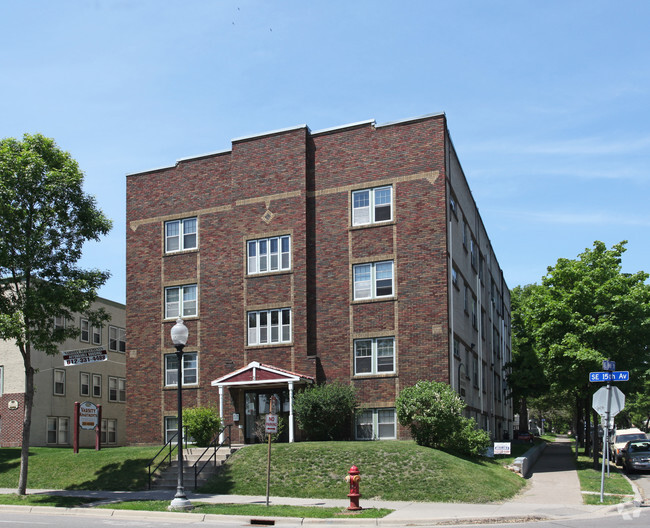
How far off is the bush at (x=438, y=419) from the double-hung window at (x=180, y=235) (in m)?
12.8

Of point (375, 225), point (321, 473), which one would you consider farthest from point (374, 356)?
point (321, 473)

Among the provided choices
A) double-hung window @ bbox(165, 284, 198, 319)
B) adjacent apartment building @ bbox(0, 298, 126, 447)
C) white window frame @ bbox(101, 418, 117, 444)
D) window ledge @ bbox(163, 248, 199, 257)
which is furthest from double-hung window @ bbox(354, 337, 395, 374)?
white window frame @ bbox(101, 418, 117, 444)

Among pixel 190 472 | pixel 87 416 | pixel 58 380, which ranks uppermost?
pixel 58 380

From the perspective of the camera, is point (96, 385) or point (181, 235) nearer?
point (181, 235)

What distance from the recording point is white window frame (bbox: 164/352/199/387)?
33094mm

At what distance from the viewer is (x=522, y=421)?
213 ft

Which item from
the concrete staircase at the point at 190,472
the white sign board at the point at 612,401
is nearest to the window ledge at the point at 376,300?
the concrete staircase at the point at 190,472

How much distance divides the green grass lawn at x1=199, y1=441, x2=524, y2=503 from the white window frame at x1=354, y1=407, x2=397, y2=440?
338 centimetres

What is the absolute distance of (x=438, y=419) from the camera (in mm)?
25891

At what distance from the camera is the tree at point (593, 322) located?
101 ft

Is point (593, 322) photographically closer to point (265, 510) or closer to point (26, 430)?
point (265, 510)

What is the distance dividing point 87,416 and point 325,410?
9.81 m

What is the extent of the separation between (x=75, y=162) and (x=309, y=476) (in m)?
12.3

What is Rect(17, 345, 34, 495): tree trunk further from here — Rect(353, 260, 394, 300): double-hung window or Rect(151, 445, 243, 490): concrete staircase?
Rect(353, 260, 394, 300): double-hung window
